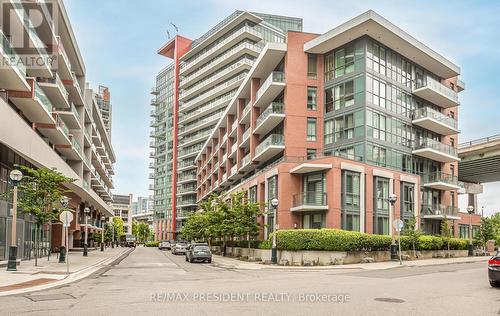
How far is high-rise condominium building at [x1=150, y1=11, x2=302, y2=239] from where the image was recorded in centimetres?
9617

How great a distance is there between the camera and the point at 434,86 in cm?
4875

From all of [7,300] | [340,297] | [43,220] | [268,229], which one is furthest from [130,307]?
[268,229]

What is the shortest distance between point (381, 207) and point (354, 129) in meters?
6.82

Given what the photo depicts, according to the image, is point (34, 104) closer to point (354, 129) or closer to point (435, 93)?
point (354, 129)

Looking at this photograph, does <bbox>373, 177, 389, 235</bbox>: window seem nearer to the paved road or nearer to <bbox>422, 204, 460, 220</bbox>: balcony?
<bbox>422, 204, 460, 220</bbox>: balcony

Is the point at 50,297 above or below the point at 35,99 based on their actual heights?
below

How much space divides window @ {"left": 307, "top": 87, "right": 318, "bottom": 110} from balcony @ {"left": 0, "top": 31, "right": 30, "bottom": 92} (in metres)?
23.7

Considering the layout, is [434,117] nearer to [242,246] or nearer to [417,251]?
[417,251]

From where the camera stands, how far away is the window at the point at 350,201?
1528 inches

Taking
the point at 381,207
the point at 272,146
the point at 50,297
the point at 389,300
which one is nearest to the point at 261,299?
the point at 389,300

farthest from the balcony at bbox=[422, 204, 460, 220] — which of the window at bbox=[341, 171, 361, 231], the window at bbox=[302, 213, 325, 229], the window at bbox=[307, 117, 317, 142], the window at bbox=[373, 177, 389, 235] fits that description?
the window at bbox=[302, 213, 325, 229]

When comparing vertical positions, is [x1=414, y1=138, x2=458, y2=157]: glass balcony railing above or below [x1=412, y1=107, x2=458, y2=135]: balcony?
below

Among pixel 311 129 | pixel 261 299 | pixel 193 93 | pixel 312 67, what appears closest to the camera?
pixel 261 299

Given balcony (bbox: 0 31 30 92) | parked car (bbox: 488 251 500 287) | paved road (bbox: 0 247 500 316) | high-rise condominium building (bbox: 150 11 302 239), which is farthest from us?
high-rise condominium building (bbox: 150 11 302 239)
